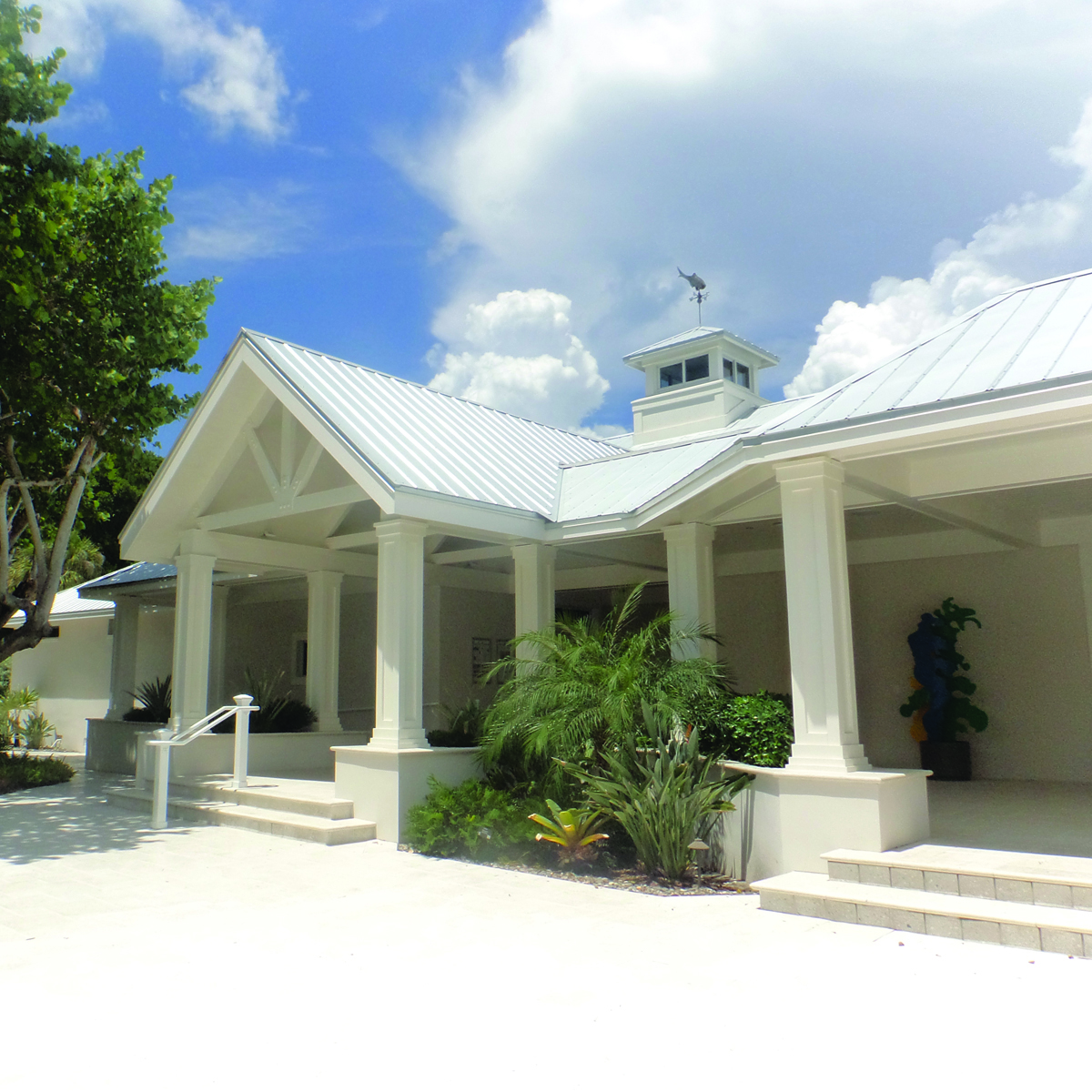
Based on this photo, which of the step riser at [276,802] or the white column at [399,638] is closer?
the white column at [399,638]

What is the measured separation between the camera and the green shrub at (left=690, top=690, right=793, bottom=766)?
24.5ft

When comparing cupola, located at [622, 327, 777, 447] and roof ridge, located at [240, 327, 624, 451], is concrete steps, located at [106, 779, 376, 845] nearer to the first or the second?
roof ridge, located at [240, 327, 624, 451]

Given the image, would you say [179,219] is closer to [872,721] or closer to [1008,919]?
[872,721]

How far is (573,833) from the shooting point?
757 centimetres

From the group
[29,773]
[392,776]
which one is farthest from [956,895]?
[29,773]

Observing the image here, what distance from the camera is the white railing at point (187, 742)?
981 cm

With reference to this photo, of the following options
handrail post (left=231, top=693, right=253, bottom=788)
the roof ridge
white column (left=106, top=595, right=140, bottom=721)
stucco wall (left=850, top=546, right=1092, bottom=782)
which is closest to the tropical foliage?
white column (left=106, top=595, right=140, bottom=721)

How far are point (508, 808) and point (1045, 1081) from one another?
535 cm

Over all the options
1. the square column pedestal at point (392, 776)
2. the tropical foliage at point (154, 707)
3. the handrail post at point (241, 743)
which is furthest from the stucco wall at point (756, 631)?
the tropical foliage at point (154, 707)

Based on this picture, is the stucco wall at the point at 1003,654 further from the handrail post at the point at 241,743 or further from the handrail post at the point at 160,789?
the handrail post at the point at 160,789

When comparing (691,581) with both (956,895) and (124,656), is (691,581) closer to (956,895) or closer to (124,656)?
(956,895)

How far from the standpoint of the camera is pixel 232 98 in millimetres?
12156

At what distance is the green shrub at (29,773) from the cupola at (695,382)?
12496 mm

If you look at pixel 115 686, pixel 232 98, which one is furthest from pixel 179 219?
pixel 115 686
